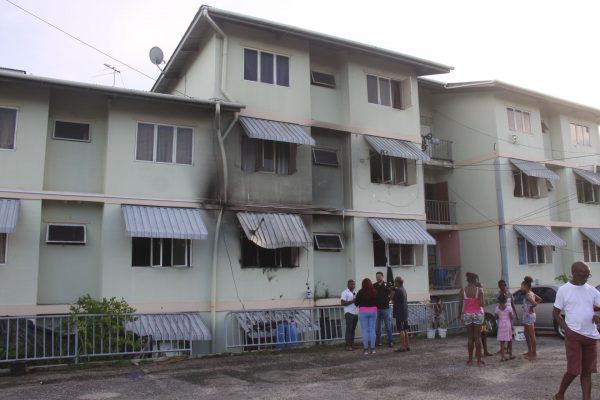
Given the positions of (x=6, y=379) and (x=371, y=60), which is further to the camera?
(x=371, y=60)

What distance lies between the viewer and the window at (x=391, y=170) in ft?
57.0

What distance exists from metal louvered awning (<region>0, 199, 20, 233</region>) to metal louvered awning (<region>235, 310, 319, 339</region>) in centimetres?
550

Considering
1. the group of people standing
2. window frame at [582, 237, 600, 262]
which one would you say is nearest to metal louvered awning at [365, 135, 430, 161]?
the group of people standing

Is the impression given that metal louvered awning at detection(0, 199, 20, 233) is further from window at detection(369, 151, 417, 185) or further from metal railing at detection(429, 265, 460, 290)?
metal railing at detection(429, 265, 460, 290)

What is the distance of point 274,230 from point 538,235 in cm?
1202

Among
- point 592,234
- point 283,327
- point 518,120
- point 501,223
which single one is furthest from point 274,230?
point 592,234

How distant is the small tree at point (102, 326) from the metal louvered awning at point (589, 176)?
65.7 feet

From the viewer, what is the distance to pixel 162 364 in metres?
11.4

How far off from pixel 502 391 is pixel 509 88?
15399 mm

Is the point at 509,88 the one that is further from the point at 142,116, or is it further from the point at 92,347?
the point at 92,347

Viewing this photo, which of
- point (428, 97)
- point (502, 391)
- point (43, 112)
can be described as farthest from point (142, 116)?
point (428, 97)

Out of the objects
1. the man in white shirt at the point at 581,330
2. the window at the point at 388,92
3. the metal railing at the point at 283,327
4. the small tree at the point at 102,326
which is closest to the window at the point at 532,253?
the window at the point at 388,92

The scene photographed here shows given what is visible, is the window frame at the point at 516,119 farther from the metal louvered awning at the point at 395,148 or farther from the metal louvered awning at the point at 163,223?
the metal louvered awning at the point at 163,223

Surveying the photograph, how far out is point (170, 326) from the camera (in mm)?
12336
